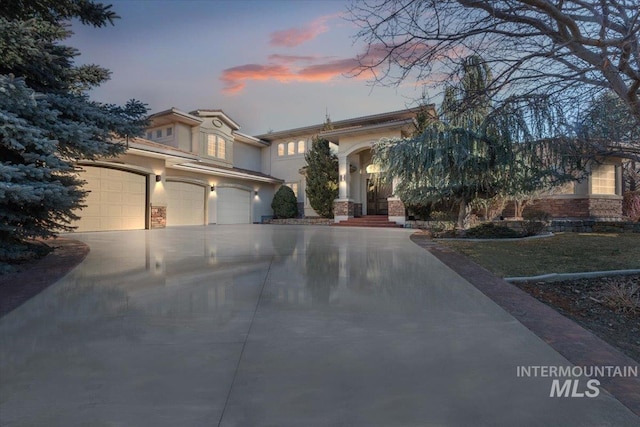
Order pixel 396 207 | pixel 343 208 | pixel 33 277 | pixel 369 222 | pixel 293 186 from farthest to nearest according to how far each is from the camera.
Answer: pixel 293 186, pixel 343 208, pixel 369 222, pixel 396 207, pixel 33 277

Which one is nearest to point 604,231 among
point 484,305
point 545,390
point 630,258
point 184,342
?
point 630,258

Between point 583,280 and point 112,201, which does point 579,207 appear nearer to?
point 583,280

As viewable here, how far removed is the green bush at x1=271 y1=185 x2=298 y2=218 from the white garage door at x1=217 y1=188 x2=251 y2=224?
1.81 meters

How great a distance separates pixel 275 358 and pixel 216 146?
20317 millimetres

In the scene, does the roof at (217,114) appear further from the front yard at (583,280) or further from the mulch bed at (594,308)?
the mulch bed at (594,308)

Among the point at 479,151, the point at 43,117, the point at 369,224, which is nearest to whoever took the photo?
the point at 43,117

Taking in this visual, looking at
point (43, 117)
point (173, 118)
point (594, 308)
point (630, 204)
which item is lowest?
point (594, 308)

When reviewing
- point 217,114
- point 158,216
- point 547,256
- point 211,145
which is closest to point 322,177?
point 211,145

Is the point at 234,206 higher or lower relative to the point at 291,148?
lower

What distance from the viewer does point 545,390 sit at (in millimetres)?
2266

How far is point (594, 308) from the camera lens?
4.25 m

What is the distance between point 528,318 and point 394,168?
8.38 meters

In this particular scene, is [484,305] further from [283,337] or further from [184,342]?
[184,342]

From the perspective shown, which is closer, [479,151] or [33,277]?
[33,277]
